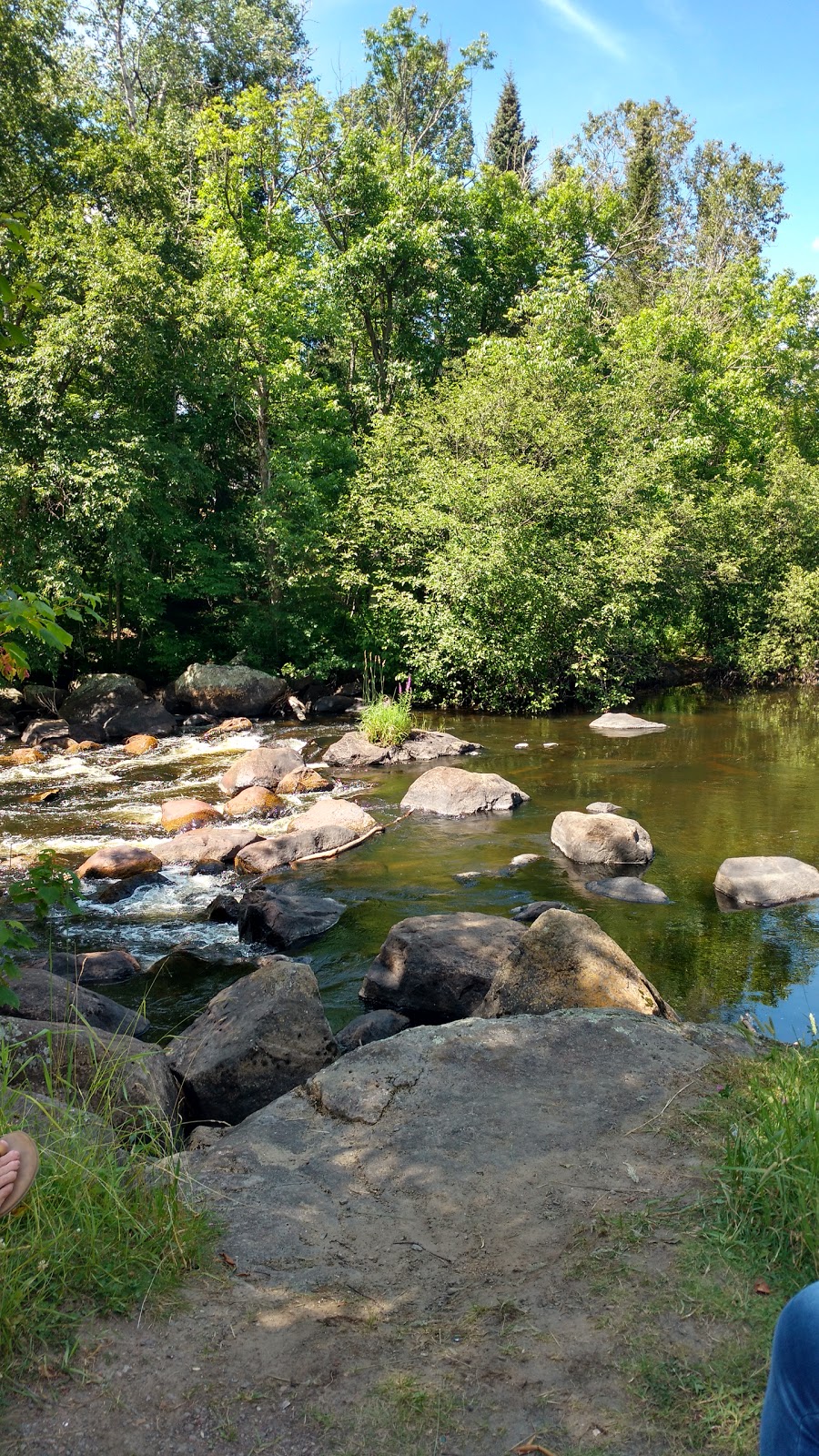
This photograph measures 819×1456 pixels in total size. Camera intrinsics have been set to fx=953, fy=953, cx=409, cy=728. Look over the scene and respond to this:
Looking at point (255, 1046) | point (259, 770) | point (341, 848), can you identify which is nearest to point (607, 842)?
point (341, 848)

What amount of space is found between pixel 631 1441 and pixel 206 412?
69.3 feet

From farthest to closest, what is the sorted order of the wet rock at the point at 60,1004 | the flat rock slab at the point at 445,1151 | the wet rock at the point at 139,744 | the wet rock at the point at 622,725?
the wet rock at the point at 622,725, the wet rock at the point at 139,744, the wet rock at the point at 60,1004, the flat rock slab at the point at 445,1151

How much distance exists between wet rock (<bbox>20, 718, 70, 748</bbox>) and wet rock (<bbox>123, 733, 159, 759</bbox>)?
1.09 metres

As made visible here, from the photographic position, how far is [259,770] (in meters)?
13.2

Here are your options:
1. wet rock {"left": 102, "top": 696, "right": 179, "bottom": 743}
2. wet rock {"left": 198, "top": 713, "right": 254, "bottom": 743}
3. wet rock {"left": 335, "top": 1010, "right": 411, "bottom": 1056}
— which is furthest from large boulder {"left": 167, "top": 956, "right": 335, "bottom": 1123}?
wet rock {"left": 102, "top": 696, "right": 179, "bottom": 743}

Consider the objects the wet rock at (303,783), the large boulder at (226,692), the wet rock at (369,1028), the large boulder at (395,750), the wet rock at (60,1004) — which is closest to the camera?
the wet rock at (60,1004)

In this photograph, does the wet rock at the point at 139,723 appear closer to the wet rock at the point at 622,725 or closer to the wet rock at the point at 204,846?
the wet rock at the point at 204,846

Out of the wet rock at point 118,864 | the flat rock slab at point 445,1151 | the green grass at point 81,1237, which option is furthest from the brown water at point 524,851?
the green grass at point 81,1237

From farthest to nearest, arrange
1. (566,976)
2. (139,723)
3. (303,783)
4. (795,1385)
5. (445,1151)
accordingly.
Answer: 1. (139,723)
2. (303,783)
3. (566,976)
4. (445,1151)
5. (795,1385)

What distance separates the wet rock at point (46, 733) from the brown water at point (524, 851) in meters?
1.42

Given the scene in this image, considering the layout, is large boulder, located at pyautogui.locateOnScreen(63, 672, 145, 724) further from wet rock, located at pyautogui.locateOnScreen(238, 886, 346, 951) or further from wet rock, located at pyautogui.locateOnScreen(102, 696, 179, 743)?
wet rock, located at pyautogui.locateOnScreen(238, 886, 346, 951)

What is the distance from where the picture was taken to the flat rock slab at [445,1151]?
3012 mm

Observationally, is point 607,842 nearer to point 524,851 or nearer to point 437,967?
point 524,851

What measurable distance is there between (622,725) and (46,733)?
10.1m
